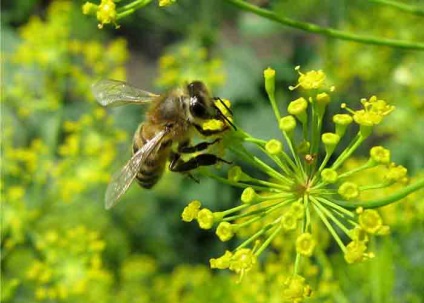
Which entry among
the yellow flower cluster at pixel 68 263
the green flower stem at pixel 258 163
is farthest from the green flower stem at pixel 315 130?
the yellow flower cluster at pixel 68 263

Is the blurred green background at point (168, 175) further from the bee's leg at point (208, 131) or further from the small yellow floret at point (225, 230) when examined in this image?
the small yellow floret at point (225, 230)

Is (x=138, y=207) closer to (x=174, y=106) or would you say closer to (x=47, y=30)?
(x=47, y=30)

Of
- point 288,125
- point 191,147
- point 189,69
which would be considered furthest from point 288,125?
point 189,69

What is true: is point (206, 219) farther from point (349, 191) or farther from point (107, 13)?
point (107, 13)

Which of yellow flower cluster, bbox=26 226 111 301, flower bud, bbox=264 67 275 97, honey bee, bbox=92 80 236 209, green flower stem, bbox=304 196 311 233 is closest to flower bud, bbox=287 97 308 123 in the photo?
flower bud, bbox=264 67 275 97

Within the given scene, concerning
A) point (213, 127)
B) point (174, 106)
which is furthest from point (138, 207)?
point (213, 127)

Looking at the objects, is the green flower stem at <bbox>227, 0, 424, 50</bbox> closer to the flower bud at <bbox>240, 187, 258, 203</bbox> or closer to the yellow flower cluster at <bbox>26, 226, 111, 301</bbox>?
the flower bud at <bbox>240, 187, 258, 203</bbox>
